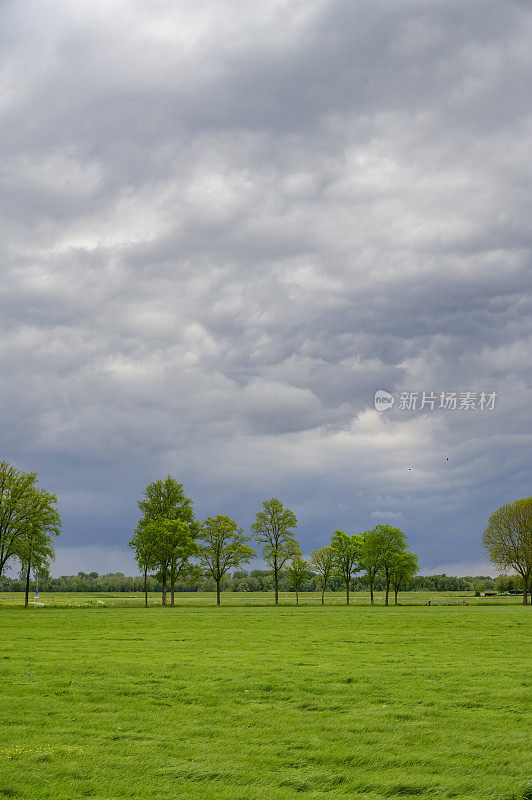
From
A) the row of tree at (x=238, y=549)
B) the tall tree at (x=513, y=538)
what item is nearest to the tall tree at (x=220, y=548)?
the row of tree at (x=238, y=549)

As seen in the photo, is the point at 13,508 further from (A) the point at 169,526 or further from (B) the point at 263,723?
(B) the point at 263,723

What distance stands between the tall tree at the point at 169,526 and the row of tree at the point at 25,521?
15.3m

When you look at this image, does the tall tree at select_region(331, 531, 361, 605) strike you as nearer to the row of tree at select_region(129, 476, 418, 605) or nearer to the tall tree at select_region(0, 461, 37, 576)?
the row of tree at select_region(129, 476, 418, 605)

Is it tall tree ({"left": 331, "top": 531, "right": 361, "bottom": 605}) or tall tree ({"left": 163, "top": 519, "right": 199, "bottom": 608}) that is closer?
tall tree ({"left": 163, "top": 519, "right": 199, "bottom": 608})

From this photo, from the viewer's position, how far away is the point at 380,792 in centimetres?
1127

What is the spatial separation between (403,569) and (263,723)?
87.6m

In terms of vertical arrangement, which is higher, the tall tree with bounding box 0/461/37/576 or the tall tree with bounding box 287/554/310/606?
the tall tree with bounding box 0/461/37/576

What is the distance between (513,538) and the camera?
92.1 m

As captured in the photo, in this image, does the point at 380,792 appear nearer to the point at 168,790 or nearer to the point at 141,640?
the point at 168,790

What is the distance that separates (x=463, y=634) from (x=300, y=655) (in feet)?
53.8

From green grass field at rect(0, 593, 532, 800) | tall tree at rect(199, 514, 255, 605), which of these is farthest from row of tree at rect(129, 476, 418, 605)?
green grass field at rect(0, 593, 532, 800)

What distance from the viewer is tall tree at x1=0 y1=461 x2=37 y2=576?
3059 inches

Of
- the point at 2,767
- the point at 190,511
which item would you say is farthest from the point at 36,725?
the point at 190,511

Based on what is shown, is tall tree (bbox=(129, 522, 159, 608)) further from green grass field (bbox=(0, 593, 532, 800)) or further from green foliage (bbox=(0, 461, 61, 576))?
green grass field (bbox=(0, 593, 532, 800))
